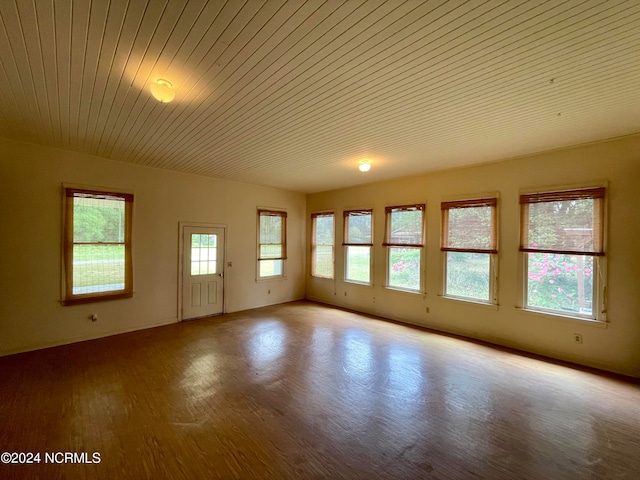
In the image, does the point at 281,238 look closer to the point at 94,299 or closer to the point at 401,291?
the point at 401,291

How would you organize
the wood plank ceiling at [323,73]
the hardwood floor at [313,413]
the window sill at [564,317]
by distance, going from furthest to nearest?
the window sill at [564,317]
the hardwood floor at [313,413]
the wood plank ceiling at [323,73]

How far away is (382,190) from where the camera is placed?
6.03 meters

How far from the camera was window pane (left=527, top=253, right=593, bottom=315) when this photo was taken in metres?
3.69

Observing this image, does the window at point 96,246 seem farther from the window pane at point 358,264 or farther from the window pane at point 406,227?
the window pane at point 406,227

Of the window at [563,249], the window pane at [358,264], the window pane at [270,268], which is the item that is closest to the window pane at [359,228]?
the window pane at [358,264]

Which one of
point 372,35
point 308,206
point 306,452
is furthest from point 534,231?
point 308,206

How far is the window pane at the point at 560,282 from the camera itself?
369 centimetres

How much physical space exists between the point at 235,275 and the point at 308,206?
2777 mm

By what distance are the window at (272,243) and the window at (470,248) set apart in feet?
12.7

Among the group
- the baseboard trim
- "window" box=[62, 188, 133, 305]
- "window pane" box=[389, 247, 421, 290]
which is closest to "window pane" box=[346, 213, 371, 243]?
"window pane" box=[389, 247, 421, 290]

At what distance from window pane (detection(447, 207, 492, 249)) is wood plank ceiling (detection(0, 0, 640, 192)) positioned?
3.76ft

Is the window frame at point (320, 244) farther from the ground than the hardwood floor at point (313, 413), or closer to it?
farther from the ground

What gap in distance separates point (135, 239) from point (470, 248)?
19.2ft

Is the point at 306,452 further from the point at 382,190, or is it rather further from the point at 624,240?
the point at 382,190
